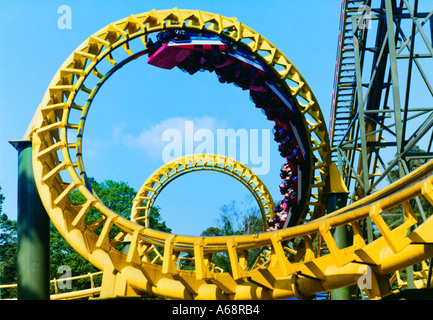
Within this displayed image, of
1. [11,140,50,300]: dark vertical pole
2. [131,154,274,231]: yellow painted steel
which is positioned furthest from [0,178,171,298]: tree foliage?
[11,140,50,300]: dark vertical pole

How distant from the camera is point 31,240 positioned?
27.1 ft

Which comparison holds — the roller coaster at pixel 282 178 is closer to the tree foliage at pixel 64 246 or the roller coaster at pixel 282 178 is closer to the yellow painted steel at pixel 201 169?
the yellow painted steel at pixel 201 169

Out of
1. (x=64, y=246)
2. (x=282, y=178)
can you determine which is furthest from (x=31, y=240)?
(x=64, y=246)

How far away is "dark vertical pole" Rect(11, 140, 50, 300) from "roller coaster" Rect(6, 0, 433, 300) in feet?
0.93

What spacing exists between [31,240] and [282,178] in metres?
5.95

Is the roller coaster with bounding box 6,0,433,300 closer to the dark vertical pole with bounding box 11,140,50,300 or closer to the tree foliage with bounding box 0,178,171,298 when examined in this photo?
the dark vertical pole with bounding box 11,140,50,300

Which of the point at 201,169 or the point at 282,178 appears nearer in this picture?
the point at 282,178

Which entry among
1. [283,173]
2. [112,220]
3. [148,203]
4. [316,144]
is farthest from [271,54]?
[148,203]

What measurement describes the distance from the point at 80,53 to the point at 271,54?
12.2 feet

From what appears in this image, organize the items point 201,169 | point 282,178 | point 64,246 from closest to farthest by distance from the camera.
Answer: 1. point 282,178
2. point 201,169
3. point 64,246

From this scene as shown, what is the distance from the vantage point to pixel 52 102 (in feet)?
31.1

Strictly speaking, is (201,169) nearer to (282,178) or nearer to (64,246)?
(282,178)

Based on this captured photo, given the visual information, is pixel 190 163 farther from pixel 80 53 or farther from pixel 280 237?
pixel 280 237

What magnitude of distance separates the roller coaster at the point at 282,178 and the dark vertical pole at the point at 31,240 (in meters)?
0.28
